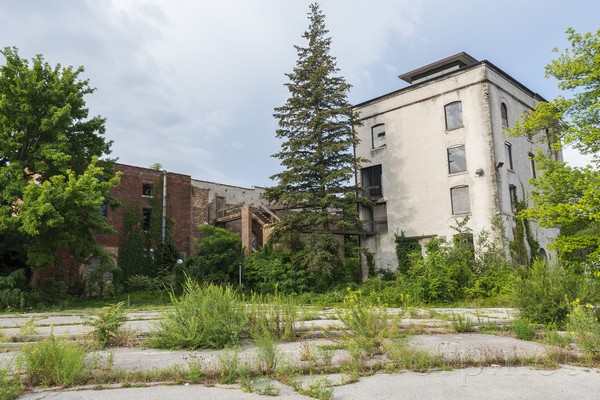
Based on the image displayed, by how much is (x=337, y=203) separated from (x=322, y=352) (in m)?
17.0

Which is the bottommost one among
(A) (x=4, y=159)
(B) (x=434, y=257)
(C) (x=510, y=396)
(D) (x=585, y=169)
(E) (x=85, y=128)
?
(C) (x=510, y=396)

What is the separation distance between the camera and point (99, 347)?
7.39 m

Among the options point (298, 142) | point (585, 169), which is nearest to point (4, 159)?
point (298, 142)

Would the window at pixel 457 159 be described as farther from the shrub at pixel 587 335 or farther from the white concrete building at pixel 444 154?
the shrub at pixel 587 335

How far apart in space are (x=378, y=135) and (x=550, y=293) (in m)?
21.7

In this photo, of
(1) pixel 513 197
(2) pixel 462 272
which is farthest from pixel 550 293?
(1) pixel 513 197

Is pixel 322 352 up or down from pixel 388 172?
down

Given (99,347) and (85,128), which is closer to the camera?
(99,347)

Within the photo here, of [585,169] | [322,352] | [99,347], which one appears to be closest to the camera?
[322,352]

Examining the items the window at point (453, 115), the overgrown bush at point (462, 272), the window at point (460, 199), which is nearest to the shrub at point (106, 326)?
the overgrown bush at point (462, 272)

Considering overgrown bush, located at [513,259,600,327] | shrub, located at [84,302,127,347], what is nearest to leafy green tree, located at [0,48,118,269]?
shrub, located at [84,302,127,347]

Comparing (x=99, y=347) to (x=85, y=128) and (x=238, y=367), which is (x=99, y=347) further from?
(x=85, y=128)

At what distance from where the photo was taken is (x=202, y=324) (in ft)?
24.8

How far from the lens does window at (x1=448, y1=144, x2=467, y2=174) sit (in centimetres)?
2601
